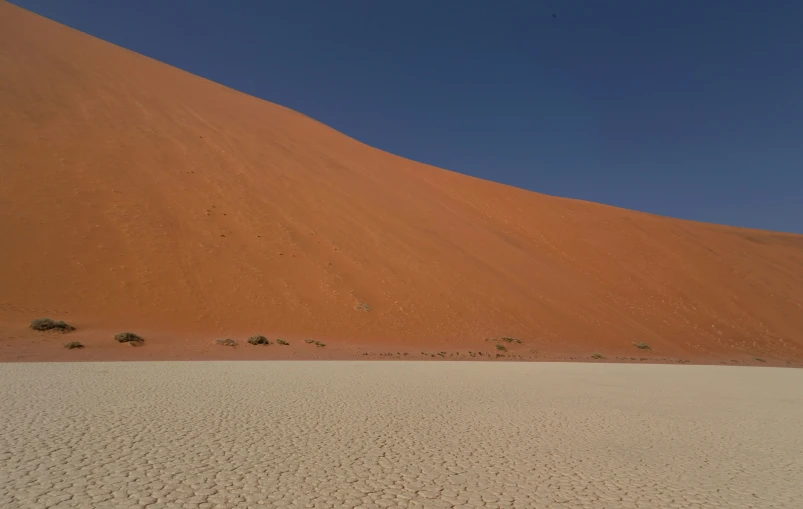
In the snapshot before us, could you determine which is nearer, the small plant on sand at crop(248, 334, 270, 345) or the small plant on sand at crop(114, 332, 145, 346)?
the small plant on sand at crop(114, 332, 145, 346)

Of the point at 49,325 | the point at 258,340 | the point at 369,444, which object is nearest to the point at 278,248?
the point at 258,340

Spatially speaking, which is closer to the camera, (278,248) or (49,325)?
(49,325)

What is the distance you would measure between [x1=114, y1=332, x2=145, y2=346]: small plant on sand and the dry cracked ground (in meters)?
2.97

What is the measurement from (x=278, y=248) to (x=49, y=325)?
8.32m

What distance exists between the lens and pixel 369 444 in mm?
5016

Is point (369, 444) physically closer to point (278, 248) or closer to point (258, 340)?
point (258, 340)

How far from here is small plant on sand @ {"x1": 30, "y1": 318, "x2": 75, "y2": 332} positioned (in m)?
12.0

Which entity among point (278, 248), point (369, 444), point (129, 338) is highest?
point (278, 248)

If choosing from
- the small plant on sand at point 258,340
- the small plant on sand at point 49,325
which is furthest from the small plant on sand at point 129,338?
the small plant on sand at point 258,340

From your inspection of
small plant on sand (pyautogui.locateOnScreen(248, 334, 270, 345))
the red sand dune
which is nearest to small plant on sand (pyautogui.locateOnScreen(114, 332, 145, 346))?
the red sand dune

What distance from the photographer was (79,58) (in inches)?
1078

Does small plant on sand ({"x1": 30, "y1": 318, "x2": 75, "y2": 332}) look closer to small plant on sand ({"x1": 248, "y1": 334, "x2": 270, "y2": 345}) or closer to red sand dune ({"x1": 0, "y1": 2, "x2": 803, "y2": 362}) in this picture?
red sand dune ({"x1": 0, "y1": 2, "x2": 803, "y2": 362})

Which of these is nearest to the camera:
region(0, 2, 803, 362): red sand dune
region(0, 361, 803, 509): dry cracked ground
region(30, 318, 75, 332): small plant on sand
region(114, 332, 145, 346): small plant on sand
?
region(0, 361, 803, 509): dry cracked ground

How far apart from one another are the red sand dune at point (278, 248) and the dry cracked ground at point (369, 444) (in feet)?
19.9
